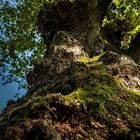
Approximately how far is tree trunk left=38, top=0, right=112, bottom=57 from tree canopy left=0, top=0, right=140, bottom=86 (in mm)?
2773

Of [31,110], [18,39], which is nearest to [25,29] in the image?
[18,39]

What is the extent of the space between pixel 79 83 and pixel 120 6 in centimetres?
1105

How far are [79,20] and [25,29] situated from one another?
24.6ft

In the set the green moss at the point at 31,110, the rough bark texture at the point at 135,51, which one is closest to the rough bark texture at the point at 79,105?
the green moss at the point at 31,110

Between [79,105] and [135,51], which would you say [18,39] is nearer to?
[135,51]

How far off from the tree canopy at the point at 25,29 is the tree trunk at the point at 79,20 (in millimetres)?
2773

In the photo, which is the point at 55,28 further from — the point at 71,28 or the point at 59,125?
the point at 59,125

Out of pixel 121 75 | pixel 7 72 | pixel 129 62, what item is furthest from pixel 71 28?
pixel 7 72

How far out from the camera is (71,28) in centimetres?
968

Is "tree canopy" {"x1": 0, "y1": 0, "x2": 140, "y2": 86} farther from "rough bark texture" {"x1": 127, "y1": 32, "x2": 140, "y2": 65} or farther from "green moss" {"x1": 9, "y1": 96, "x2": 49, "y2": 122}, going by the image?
"green moss" {"x1": 9, "y1": 96, "x2": 49, "y2": 122}

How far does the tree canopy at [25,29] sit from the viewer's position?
13.8 m

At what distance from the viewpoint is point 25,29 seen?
16.7m

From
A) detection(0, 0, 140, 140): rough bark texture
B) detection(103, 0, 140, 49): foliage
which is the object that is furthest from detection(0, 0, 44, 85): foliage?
detection(0, 0, 140, 140): rough bark texture

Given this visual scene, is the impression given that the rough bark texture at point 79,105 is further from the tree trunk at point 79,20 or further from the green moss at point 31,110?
the tree trunk at point 79,20
